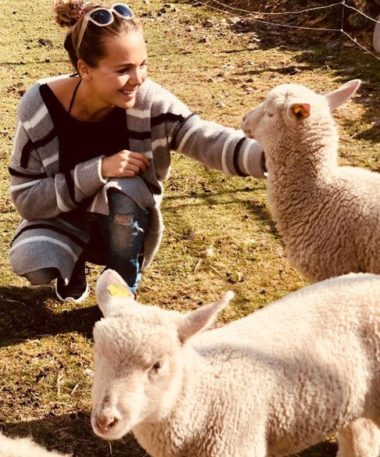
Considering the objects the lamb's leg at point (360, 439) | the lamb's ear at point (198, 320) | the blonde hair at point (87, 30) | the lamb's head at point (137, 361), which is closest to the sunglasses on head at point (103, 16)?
the blonde hair at point (87, 30)

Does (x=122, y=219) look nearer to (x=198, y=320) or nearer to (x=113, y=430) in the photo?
(x=198, y=320)

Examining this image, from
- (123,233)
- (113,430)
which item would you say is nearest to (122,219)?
(123,233)

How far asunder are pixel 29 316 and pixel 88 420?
925 mm

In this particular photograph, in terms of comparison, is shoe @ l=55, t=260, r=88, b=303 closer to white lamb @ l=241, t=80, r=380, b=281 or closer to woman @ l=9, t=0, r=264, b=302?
woman @ l=9, t=0, r=264, b=302

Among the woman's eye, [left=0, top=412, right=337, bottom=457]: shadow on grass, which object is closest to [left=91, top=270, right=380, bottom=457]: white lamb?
the woman's eye

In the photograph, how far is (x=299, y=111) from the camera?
3.52 meters

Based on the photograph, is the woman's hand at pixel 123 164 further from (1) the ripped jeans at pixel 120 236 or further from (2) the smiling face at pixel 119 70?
(2) the smiling face at pixel 119 70

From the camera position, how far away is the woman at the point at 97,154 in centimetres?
342

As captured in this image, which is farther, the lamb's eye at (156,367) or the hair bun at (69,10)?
the hair bun at (69,10)

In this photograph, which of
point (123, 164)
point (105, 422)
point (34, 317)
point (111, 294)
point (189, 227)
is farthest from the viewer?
point (189, 227)

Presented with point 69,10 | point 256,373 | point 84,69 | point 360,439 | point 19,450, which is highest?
point 69,10

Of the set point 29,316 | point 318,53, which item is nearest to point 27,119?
point 29,316

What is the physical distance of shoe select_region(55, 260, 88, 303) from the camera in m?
3.96

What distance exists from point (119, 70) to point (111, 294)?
49.1 inches
